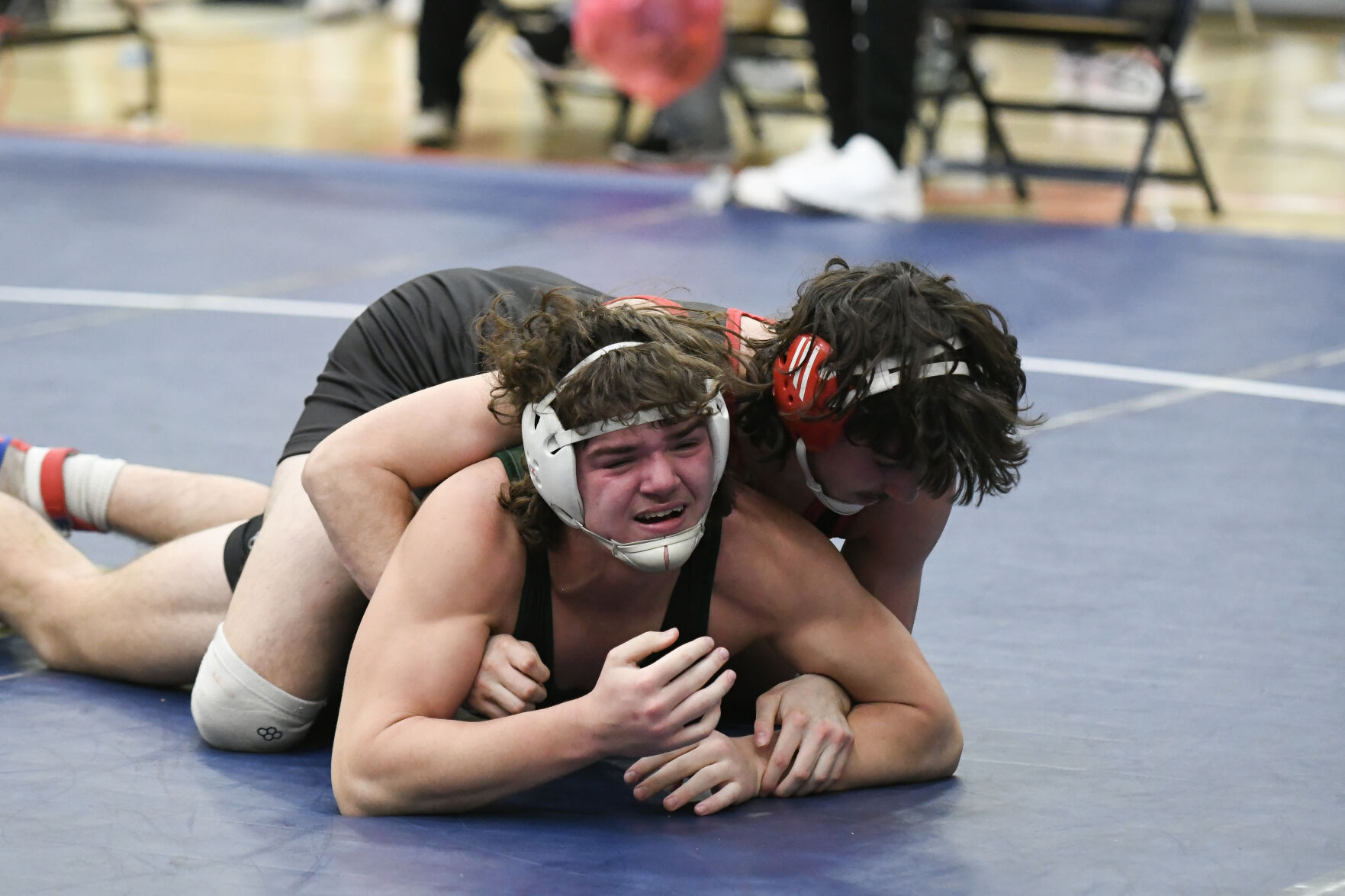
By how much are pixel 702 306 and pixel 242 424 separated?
183 centimetres

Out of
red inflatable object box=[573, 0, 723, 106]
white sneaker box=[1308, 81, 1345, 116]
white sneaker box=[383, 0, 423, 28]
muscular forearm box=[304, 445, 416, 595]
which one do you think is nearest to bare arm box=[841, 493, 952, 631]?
muscular forearm box=[304, 445, 416, 595]

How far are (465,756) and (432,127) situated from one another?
19.1 ft

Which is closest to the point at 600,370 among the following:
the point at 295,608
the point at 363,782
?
the point at 363,782

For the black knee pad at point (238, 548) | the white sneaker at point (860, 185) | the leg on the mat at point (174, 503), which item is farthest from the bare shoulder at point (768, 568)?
the white sneaker at point (860, 185)

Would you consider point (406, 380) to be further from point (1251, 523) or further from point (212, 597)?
point (1251, 523)

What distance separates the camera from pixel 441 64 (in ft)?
24.7

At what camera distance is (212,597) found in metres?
2.78

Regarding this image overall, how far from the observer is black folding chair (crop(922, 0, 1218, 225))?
250 inches

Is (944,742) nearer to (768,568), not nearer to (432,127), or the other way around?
(768,568)

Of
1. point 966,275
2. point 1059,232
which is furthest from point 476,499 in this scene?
point 1059,232

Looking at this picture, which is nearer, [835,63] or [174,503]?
[174,503]

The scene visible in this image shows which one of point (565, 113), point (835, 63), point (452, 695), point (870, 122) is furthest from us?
point (565, 113)

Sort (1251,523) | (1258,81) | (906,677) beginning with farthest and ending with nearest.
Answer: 1. (1258,81)
2. (1251,523)
3. (906,677)

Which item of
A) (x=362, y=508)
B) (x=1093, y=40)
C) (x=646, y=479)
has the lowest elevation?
(x=362, y=508)
